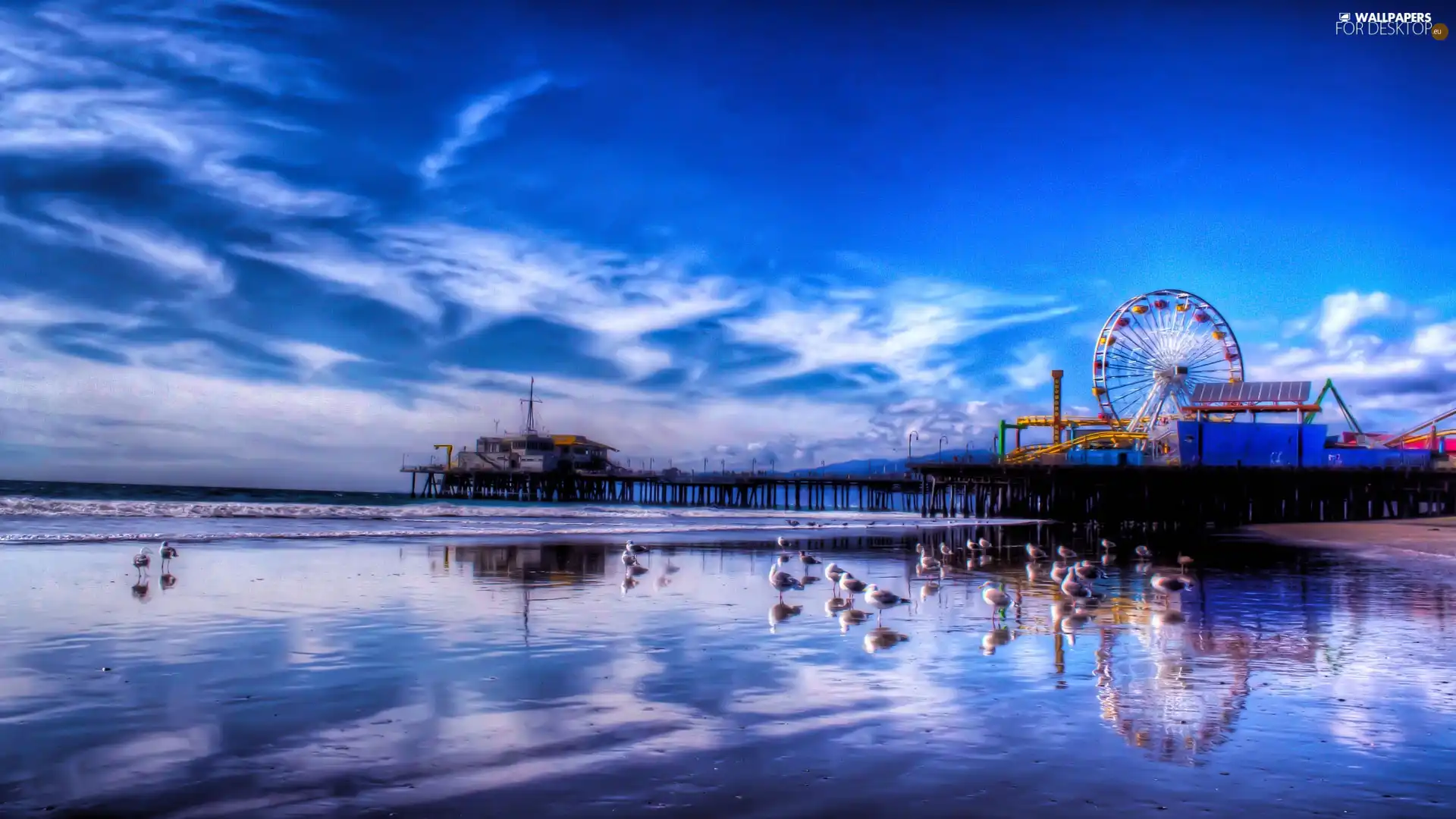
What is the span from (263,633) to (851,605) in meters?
7.52

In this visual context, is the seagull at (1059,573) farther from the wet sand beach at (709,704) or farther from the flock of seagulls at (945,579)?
the wet sand beach at (709,704)

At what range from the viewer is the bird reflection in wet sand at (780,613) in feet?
39.2

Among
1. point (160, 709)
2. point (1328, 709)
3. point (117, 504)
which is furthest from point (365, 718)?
point (117, 504)

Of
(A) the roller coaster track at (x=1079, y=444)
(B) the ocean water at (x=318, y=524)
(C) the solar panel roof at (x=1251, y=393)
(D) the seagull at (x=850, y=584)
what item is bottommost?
(B) the ocean water at (x=318, y=524)

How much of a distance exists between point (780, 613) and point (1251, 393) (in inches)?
2400

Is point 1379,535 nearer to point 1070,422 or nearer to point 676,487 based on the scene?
point 1070,422

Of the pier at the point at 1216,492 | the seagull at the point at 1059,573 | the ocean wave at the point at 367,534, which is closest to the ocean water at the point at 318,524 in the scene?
the ocean wave at the point at 367,534

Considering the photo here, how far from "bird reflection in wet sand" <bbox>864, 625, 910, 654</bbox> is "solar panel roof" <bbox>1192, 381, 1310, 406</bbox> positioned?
6084cm

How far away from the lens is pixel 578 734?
634cm

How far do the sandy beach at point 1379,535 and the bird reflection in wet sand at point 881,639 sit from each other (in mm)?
20397

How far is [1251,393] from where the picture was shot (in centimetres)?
6366

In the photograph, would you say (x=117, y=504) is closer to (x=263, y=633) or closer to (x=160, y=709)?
(x=263, y=633)

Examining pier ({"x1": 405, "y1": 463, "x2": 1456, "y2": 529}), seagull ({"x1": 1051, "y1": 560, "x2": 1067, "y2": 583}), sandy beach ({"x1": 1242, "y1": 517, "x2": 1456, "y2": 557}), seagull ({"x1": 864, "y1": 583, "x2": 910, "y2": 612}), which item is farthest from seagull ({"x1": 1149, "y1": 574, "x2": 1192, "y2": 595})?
pier ({"x1": 405, "y1": 463, "x2": 1456, "y2": 529})

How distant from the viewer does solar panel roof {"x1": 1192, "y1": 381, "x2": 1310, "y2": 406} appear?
204 feet
